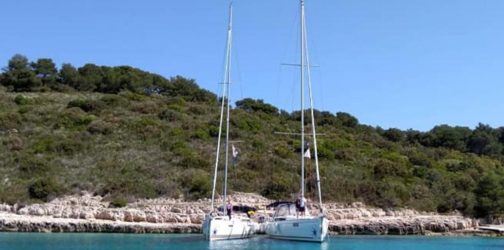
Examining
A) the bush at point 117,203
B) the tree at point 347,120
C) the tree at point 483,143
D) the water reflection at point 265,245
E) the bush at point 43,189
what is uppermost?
the tree at point 347,120

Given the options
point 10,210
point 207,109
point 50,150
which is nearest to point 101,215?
point 10,210

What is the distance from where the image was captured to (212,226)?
2855 centimetres

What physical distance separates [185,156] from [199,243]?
1711 centimetres

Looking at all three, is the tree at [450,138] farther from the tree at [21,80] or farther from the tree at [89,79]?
the tree at [21,80]

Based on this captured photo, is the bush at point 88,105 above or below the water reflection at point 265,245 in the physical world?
above

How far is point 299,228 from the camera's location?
97.5 feet

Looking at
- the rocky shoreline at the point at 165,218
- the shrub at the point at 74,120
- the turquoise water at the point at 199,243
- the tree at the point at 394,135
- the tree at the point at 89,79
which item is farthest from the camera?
the tree at the point at 89,79

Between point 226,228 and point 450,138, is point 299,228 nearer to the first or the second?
point 226,228

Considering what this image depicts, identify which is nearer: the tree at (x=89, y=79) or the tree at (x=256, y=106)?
the tree at (x=256, y=106)

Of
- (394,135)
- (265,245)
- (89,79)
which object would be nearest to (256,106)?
(394,135)

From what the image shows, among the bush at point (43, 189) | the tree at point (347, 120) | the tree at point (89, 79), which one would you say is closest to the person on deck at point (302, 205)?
the bush at point (43, 189)

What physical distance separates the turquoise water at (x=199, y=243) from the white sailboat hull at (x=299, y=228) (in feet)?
1.82

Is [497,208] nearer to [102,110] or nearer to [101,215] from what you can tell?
[101,215]

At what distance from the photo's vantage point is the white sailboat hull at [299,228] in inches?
1135
